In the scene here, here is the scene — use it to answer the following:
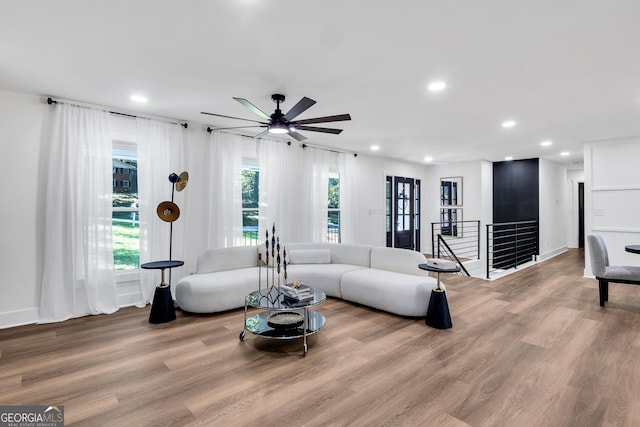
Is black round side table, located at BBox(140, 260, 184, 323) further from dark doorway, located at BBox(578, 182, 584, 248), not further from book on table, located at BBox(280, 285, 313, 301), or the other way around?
dark doorway, located at BBox(578, 182, 584, 248)

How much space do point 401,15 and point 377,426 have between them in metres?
2.68

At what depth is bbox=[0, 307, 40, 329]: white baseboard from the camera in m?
3.53

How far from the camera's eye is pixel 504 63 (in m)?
2.83

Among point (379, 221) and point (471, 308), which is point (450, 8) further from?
point (379, 221)

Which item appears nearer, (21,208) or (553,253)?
(21,208)

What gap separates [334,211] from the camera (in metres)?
6.92

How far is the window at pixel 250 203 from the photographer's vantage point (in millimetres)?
5371

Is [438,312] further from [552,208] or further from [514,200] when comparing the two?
[552,208]

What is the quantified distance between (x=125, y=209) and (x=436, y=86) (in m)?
4.25

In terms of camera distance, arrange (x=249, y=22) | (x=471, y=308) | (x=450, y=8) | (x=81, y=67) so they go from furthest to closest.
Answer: (x=471, y=308) < (x=81, y=67) < (x=249, y=22) < (x=450, y=8)

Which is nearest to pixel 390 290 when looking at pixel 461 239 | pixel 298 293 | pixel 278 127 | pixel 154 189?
pixel 298 293

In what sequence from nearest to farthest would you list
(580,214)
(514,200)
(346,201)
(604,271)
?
1. (604,271)
2. (346,201)
3. (514,200)
4. (580,214)

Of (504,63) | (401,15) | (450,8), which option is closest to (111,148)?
(401,15)
